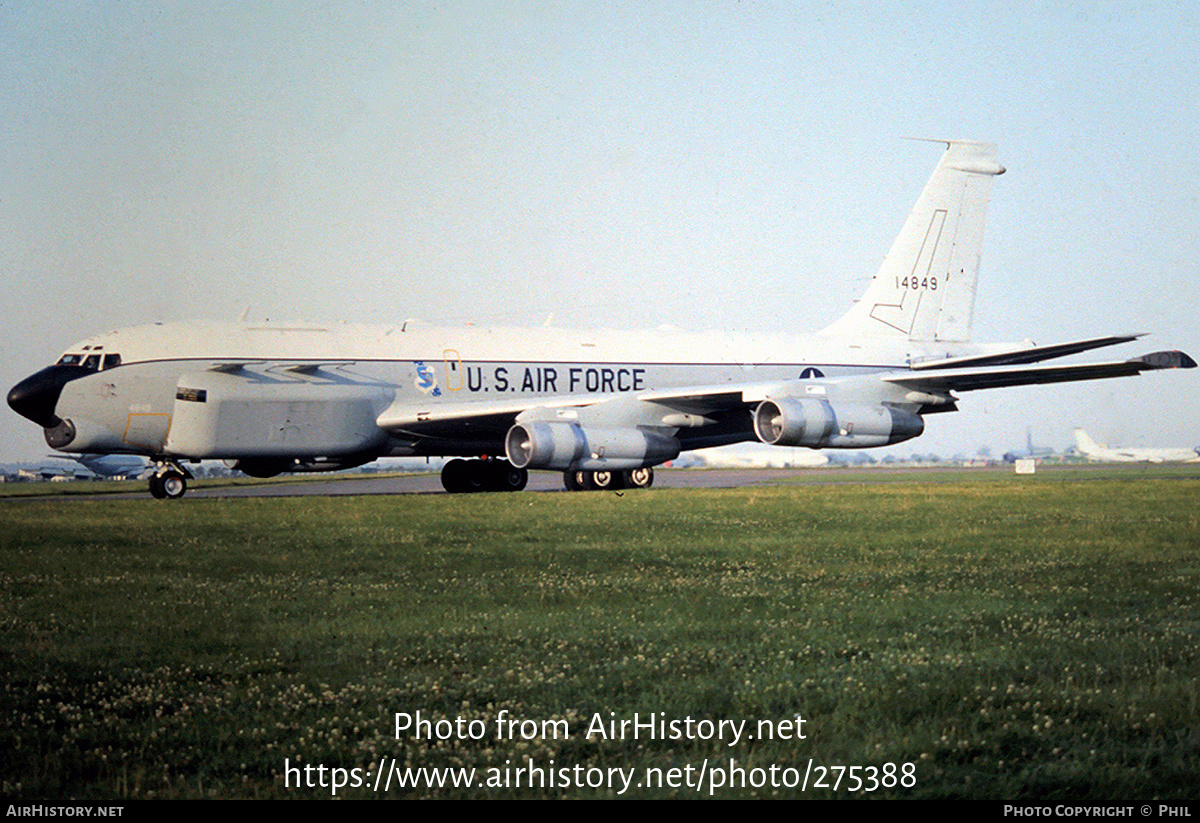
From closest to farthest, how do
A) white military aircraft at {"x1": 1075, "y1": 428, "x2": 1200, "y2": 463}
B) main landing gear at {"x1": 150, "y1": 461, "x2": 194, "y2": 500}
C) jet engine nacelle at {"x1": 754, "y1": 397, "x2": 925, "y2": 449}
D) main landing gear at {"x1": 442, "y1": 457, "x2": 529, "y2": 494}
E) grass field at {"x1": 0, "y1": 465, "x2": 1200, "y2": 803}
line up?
grass field at {"x1": 0, "y1": 465, "x2": 1200, "y2": 803}
jet engine nacelle at {"x1": 754, "y1": 397, "x2": 925, "y2": 449}
main landing gear at {"x1": 150, "y1": 461, "x2": 194, "y2": 500}
main landing gear at {"x1": 442, "y1": 457, "x2": 529, "y2": 494}
white military aircraft at {"x1": 1075, "y1": 428, "x2": 1200, "y2": 463}

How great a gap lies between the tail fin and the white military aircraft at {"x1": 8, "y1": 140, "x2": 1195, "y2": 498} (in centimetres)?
329

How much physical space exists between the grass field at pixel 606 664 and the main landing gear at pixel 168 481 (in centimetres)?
1094

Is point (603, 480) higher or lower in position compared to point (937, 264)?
lower

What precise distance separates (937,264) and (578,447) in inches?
643

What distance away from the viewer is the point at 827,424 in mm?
25203

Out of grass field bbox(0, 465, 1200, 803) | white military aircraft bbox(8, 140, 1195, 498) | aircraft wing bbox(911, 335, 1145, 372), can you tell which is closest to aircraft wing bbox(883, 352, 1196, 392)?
white military aircraft bbox(8, 140, 1195, 498)

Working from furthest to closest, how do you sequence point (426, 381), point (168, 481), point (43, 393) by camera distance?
point (426, 381)
point (168, 481)
point (43, 393)

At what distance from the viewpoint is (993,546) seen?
15.0m

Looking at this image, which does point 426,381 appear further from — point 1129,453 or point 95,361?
point 1129,453

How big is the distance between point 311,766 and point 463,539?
1035 centimetres

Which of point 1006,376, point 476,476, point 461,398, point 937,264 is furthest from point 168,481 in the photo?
point 937,264

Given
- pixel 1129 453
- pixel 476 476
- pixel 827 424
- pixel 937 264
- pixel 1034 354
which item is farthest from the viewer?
pixel 1129 453

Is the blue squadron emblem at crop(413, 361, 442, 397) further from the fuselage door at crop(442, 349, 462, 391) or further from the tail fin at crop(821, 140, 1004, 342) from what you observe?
the tail fin at crop(821, 140, 1004, 342)

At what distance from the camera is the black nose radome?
26.0 m
